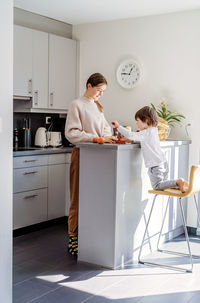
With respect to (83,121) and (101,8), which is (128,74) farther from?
(83,121)

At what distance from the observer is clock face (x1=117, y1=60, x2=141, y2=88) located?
4.93 m

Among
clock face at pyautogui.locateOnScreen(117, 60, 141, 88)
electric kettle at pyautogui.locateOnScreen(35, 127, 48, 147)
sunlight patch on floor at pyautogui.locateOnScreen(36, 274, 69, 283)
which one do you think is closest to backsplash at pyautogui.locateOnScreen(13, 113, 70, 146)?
electric kettle at pyautogui.locateOnScreen(35, 127, 48, 147)

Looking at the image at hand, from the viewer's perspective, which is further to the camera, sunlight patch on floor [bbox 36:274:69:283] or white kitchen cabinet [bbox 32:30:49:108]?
white kitchen cabinet [bbox 32:30:49:108]

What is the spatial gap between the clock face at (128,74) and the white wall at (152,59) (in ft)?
0.23

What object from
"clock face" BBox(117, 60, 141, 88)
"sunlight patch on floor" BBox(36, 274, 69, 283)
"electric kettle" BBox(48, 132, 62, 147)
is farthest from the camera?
"electric kettle" BBox(48, 132, 62, 147)

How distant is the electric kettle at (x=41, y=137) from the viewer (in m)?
4.95

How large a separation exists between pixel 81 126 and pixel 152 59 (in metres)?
1.67

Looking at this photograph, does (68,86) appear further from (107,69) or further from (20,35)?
(20,35)

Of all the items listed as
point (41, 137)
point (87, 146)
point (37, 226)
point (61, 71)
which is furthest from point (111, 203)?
point (61, 71)

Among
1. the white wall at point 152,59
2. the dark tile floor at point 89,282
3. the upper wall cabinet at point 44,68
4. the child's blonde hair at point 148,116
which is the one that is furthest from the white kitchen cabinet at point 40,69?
the dark tile floor at point 89,282

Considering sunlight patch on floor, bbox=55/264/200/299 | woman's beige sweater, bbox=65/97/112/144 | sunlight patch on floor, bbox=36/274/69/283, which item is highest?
woman's beige sweater, bbox=65/97/112/144

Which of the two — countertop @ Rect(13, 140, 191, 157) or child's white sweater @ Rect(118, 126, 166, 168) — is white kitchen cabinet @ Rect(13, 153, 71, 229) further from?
child's white sweater @ Rect(118, 126, 166, 168)

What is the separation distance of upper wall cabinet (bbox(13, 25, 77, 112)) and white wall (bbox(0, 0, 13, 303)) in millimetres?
2177

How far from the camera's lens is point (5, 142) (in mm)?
2406
